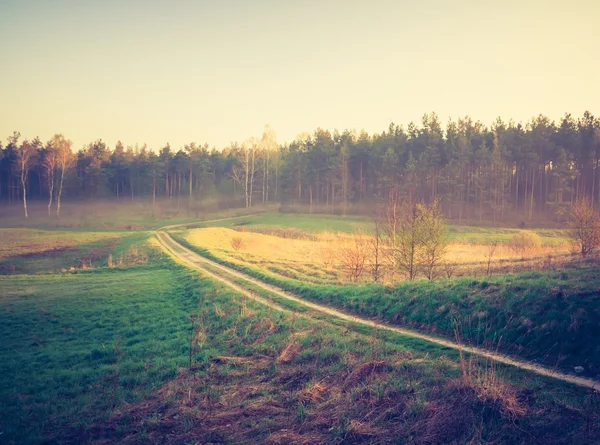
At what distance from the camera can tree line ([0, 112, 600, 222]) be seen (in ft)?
A: 206

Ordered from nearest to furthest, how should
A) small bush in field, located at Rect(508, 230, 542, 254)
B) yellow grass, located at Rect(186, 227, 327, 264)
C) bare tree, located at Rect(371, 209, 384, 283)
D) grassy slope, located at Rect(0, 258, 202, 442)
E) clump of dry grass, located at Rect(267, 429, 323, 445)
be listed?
clump of dry grass, located at Rect(267, 429, 323, 445) < grassy slope, located at Rect(0, 258, 202, 442) < bare tree, located at Rect(371, 209, 384, 283) < small bush in field, located at Rect(508, 230, 542, 254) < yellow grass, located at Rect(186, 227, 327, 264)

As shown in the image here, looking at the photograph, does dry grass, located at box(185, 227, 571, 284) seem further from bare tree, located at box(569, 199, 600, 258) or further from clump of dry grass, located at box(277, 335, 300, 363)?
clump of dry grass, located at box(277, 335, 300, 363)

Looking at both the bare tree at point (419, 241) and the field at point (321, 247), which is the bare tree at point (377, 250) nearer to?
the field at point (321, 247)

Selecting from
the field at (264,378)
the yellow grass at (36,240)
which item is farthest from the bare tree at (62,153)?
the field at (264,378)

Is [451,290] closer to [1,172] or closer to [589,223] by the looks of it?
[589,223]

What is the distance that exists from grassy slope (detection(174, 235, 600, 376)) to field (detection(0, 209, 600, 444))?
98mm

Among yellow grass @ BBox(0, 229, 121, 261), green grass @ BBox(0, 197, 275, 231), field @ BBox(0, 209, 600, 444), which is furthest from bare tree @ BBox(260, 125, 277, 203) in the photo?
field @ BBox(0, 209, 600, 444)

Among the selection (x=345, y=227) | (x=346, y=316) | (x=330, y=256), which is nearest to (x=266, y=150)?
(x=345, y=227)

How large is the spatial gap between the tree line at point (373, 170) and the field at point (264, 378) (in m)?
37.0

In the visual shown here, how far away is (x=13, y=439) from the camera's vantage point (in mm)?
8133

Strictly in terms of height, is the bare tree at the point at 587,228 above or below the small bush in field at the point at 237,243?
above

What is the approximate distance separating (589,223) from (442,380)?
83.9 feet

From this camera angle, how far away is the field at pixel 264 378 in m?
7.24

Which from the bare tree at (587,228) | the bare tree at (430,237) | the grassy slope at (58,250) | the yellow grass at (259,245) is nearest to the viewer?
the bare tree at (430,237)
